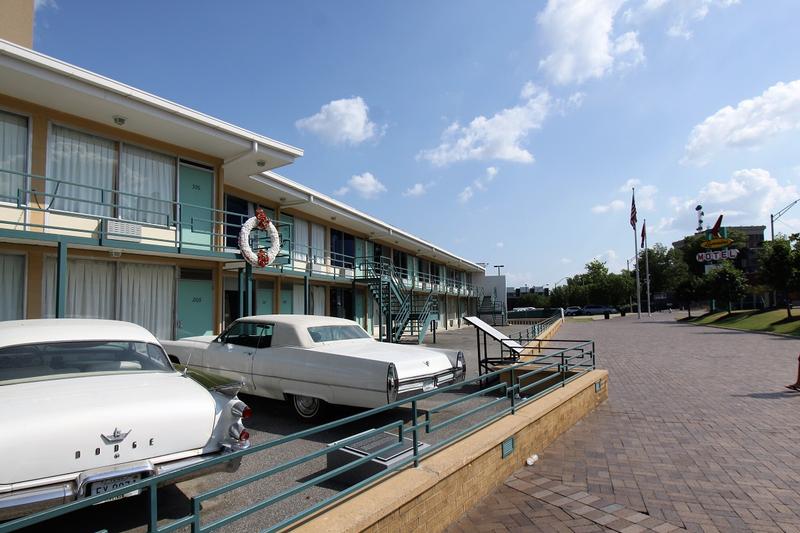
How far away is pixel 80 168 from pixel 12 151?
45.4 inches

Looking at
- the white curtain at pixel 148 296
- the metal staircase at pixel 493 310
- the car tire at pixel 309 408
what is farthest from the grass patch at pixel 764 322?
the white curtain at pixel 148 296

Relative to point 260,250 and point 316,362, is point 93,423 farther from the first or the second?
point 260,250

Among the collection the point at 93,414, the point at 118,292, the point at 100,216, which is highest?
the point at 100,216

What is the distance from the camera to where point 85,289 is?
9.84 meters

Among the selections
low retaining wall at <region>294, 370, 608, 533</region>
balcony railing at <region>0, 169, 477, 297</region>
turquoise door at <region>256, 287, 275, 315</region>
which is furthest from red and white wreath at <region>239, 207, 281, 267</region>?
low retaining wall at <region>294, 370, 608, 533</region>

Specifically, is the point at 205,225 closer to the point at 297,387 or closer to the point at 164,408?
the point at 297,387

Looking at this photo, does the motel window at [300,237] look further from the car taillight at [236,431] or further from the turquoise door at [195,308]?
the car taillight at [236,431]

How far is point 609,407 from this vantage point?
8109 mm

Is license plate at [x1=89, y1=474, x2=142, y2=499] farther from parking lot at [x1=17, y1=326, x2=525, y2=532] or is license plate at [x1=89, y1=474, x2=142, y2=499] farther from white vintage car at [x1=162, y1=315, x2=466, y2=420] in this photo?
white vintage car at [x1=162, y1=315, x2=466, y2=420]

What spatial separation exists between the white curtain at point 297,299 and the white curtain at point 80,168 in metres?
8.07

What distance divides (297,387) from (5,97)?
7.67 metres

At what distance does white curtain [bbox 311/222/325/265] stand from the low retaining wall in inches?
554

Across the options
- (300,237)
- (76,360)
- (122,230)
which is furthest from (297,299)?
(76,360)

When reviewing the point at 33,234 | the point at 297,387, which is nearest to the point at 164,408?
the point at 297,387
